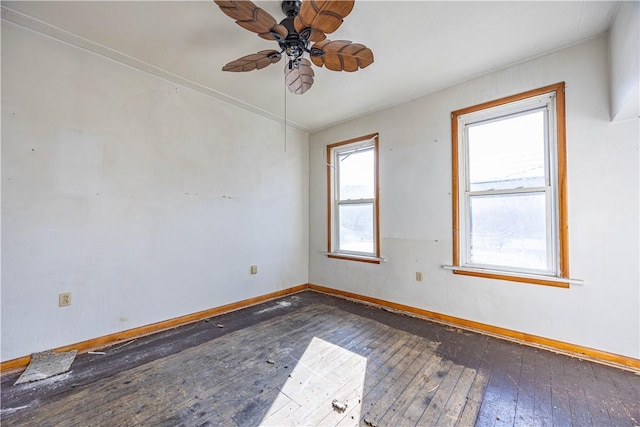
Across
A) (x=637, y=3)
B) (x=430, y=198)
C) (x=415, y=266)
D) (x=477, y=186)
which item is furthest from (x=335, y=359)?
(x=637, y=3)

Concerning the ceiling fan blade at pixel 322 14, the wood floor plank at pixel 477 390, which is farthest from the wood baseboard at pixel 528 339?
the ceiling fan blade at pixel 322 14

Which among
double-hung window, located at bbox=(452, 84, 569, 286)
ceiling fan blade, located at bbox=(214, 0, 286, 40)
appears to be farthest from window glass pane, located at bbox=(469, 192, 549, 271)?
ceiling fan blade, located at bbox=(214, 0, 286, 40)

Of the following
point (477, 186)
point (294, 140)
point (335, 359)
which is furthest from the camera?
point (294, 140)

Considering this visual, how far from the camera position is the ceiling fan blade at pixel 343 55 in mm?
1700

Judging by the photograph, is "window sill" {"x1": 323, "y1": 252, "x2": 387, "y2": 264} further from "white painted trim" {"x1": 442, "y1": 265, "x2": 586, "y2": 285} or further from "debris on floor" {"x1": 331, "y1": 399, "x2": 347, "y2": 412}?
"debris on floor" {"x1": 331, "y1": 399, "x2": 347, "y2": 412}

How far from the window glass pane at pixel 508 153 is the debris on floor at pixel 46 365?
13.0ft

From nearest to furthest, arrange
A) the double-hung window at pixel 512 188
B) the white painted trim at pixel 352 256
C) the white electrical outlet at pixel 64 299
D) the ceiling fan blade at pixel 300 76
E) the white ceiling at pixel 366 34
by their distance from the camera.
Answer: the white ceiling at pixel 366 34 < the ceiling fan blade at pixel 300 76 < the white electrical outlet at pixel 64 299 < the double-hung window at pixel 512 188 < the white painted trim at pixel 352 256

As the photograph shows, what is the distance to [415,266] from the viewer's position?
123 inches

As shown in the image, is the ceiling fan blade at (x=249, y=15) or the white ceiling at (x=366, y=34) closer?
the ceiling fan blade at (x=249, y=15)

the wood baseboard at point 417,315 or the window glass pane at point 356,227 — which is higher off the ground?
the window glass pane at point 356,227

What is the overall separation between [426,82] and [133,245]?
3.49 metres

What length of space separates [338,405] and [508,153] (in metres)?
2.72

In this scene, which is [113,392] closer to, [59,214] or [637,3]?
[59,214]

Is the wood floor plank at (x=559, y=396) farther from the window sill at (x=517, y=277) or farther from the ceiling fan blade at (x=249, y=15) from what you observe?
the ceiling fan blade at (x=249, y=15)
